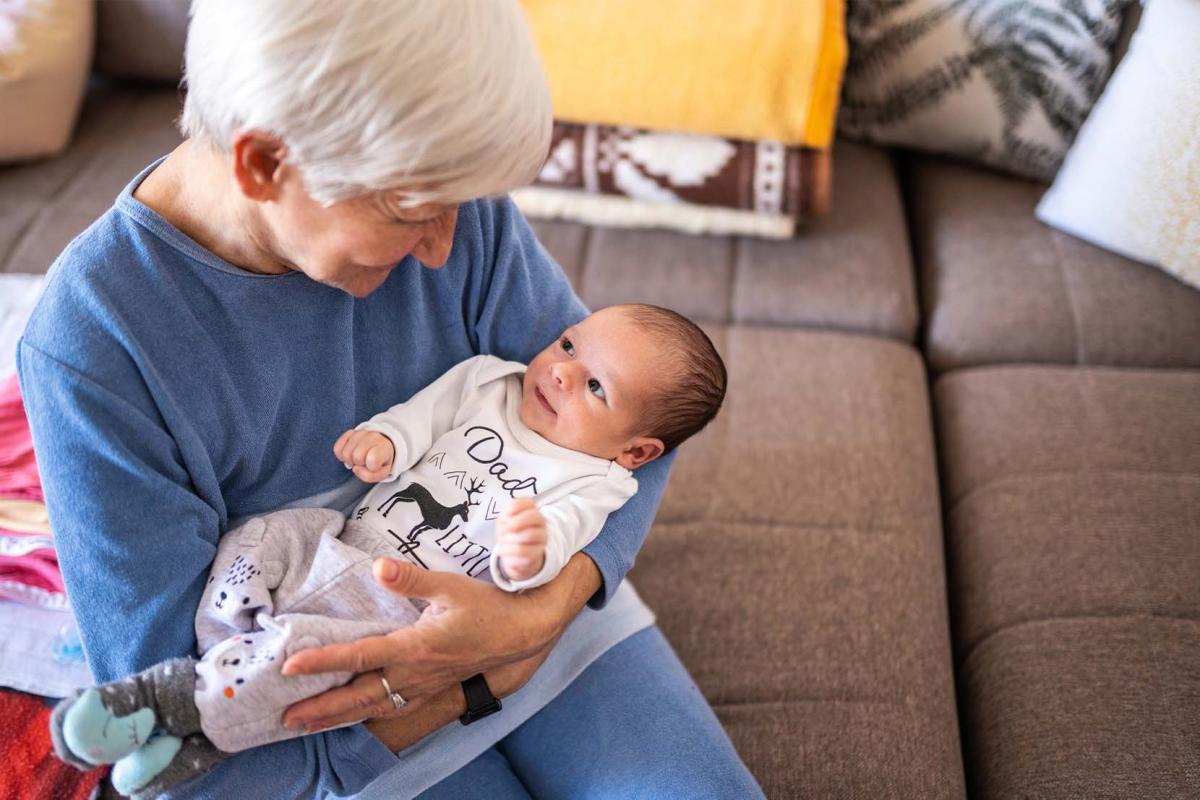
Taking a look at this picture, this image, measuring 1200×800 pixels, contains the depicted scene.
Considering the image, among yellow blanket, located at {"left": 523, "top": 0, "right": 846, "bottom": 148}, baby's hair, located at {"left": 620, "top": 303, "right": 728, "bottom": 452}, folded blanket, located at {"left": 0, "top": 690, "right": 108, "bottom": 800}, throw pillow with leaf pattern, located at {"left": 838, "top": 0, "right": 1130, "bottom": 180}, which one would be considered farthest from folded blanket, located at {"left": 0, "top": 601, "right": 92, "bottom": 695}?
throw pillow with leaf pattern, located at {"left": 838, "top": 0, "right": 1130, "bottom": 180}

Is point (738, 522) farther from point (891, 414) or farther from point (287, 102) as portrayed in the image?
point (287, 102)

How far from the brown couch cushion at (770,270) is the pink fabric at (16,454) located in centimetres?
102

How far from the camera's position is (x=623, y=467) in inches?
52.6

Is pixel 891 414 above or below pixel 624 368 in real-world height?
below

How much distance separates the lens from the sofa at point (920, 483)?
4.60 ft

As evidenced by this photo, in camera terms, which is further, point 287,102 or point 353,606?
point 353,606

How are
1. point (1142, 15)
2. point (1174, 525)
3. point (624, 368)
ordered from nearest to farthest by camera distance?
point (624, 368)
point (1174, 525)
point (1142, 15)

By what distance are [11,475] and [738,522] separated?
3.46 ft

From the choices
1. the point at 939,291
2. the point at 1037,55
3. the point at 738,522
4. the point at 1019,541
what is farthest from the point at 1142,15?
the point at 738,522

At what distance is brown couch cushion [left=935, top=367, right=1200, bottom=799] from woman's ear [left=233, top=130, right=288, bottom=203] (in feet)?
3.92

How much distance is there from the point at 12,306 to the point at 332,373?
2.81 ft

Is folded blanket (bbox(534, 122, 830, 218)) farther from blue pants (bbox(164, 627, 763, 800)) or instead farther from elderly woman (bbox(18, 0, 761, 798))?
blue pants (bbox(164, 627, 763, 800))

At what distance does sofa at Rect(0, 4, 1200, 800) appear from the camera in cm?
140

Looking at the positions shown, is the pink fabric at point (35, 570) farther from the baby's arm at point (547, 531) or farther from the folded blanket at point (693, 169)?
the folded blanket at point (693, 169)
